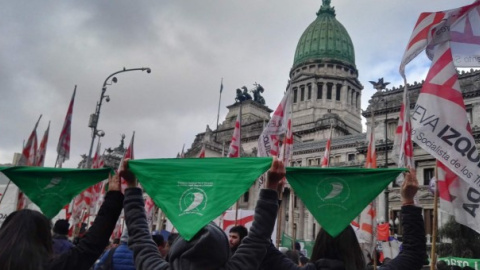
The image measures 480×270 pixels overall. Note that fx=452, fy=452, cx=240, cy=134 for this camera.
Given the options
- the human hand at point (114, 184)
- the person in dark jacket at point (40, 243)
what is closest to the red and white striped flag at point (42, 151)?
the human hand at point (114, 184)

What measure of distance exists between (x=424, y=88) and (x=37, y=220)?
545 centimetres

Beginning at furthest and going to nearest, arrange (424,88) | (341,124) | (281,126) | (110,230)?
(341,124) → (281,126) → (424,88) → (110,230)

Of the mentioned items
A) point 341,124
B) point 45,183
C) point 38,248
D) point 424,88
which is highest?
point 341,124

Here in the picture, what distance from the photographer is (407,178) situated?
3906 mm

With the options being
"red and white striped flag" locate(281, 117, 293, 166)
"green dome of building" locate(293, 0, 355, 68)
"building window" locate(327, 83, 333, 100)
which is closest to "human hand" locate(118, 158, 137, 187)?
"red and white striped flag" locate(281, 117, 293, 166)

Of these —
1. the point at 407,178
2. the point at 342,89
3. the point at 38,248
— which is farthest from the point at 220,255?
the point at 342,89

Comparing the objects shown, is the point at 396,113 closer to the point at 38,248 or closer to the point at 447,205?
the point at 447,205

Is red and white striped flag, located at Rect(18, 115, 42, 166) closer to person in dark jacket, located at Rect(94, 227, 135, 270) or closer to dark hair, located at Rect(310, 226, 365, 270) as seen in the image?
→ person in dark jacket, located at Rect(94, 227, 135, 270)

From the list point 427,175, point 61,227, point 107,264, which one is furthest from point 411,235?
point 427,175

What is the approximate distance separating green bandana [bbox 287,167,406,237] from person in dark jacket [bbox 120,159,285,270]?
719 mm

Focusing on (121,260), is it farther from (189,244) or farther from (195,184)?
(189,244)

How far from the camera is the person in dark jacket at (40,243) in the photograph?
2602 millimetres

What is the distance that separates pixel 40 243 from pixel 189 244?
917 millimetres

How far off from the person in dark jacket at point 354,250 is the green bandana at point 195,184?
632 millimetres
